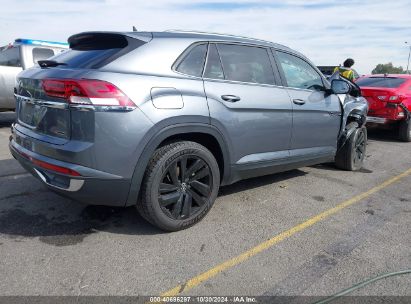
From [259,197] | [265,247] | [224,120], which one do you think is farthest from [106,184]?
[259,197]

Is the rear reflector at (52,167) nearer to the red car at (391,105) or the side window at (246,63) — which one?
the side window at (246,63)

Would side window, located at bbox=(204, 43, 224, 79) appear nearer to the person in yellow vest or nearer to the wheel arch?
the wheel arch

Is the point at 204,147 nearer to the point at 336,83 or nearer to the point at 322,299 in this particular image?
the point at 322,299

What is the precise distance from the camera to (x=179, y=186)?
3299 mm

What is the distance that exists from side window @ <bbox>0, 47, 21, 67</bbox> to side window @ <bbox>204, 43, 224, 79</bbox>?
6696 millimetres

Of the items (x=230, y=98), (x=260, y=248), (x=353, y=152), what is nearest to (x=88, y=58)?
(x=230, y=98)

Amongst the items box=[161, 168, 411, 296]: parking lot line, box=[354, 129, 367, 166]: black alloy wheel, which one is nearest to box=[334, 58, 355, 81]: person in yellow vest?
box=[354, 129, 367, 166]: black alloy wheel

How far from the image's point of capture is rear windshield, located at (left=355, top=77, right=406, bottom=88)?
8.68 m

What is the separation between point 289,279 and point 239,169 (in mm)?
1311

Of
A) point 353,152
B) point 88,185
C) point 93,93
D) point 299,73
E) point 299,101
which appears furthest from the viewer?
point 353,152

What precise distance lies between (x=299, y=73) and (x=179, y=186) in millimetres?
2208

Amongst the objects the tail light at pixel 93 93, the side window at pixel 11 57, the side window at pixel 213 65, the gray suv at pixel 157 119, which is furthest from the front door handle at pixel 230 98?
the side window at pixel 11 57

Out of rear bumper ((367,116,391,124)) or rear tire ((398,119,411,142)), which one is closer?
rear bumper ((367,116,391,124))

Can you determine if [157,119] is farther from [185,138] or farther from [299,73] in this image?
Answer: [299,73]
